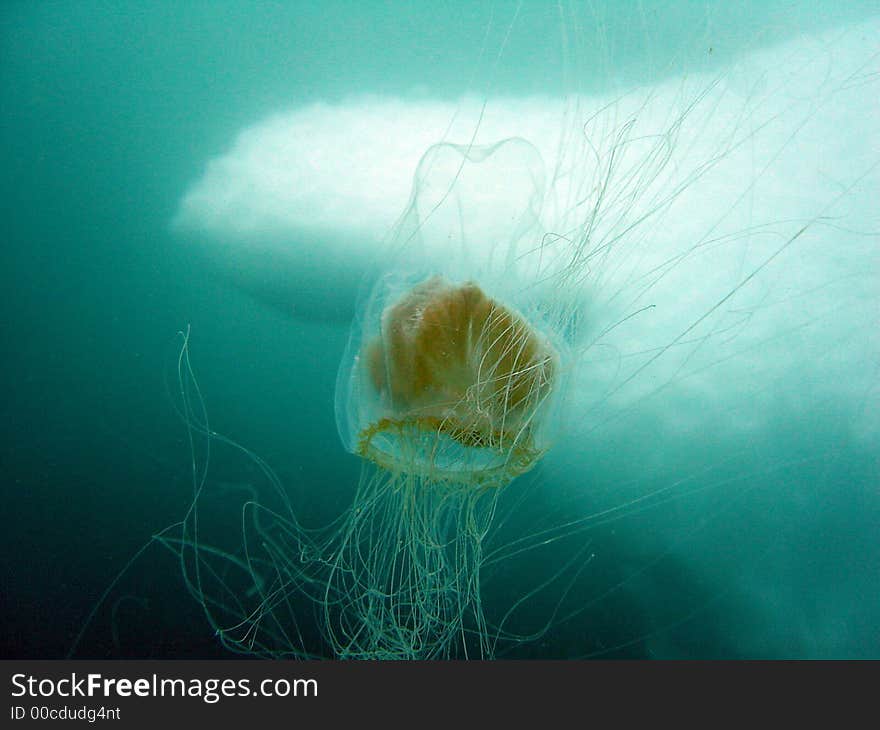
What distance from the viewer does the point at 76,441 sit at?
3.07 meters

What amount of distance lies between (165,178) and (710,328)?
2.61 metres

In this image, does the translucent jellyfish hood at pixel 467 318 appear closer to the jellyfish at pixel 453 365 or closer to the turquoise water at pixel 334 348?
the jellyfish at pixel 453 365

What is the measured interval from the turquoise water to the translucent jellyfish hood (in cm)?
51

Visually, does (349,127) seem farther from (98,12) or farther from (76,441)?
(76,441)

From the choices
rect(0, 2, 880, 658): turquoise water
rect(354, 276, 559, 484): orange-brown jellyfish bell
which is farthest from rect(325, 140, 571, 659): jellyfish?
rect(0, 2, 880, 658): turquoise water

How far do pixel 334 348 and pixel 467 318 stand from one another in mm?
973

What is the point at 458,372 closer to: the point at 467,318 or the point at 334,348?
the point at 467,318

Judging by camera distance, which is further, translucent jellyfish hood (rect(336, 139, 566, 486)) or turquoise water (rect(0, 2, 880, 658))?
turquoise water (rect(0, 2, 880, 658))

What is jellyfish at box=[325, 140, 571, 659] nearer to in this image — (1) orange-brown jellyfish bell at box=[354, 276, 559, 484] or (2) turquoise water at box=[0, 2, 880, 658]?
(1) orange-brown jellyfish bell at box=[354, 276, 559, 484]

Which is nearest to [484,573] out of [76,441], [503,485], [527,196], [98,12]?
[503,485]

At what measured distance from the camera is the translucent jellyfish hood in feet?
7.52

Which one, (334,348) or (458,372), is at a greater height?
(334,348)

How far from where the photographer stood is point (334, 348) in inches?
120

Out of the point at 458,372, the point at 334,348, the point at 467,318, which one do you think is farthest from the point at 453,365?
the point at 334,348
